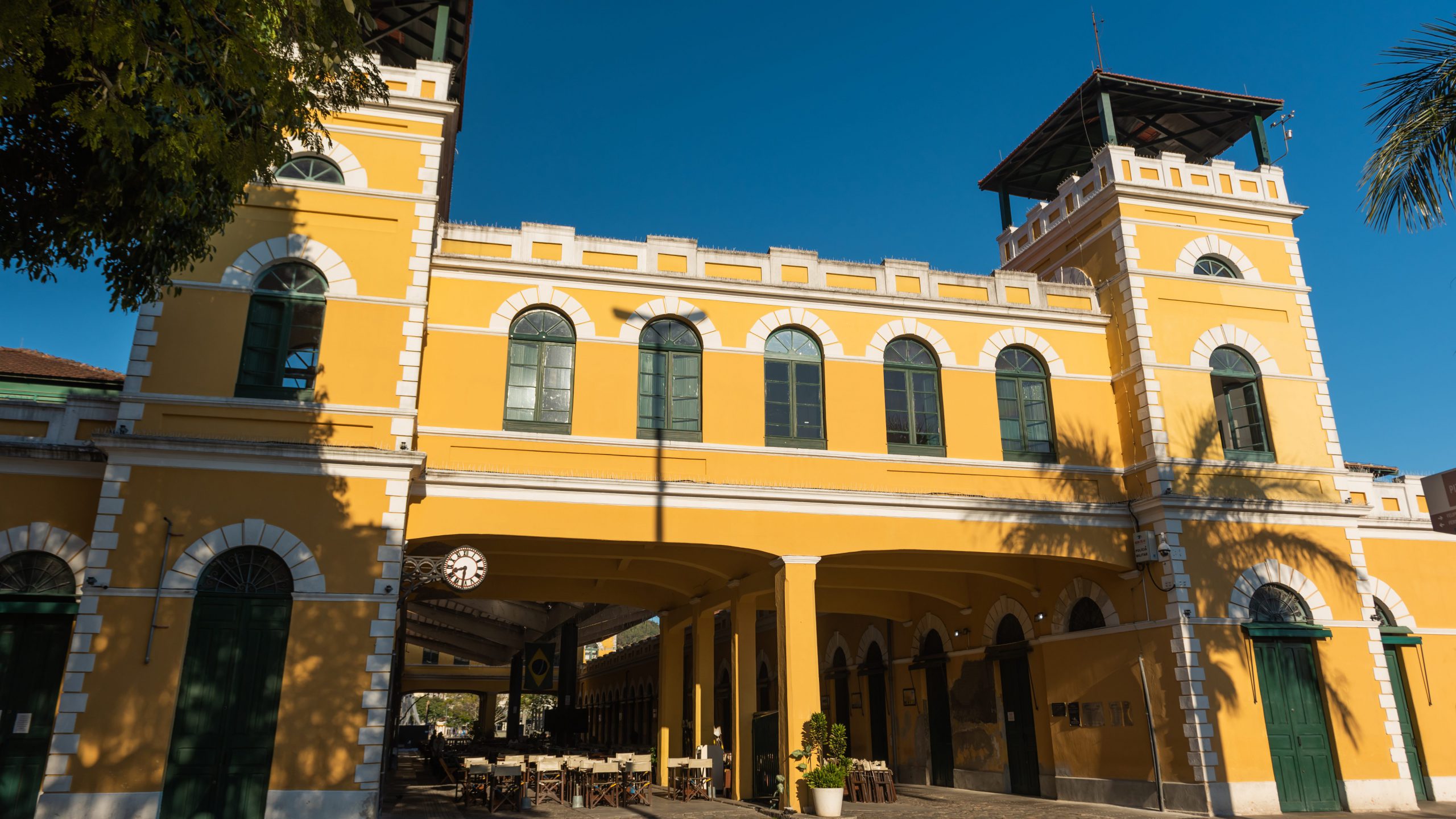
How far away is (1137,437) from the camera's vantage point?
17141 millimetres

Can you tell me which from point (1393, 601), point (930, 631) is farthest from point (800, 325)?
point (1393, 601)

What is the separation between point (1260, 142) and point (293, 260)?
18581 mm

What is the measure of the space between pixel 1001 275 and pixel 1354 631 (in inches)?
343

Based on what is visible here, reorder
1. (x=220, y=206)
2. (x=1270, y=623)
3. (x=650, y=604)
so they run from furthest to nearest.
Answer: (x=650, y=604), (x=1270, y=623), (x=220, y=206)

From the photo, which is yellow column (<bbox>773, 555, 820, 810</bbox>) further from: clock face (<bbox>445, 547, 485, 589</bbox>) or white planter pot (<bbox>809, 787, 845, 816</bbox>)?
clock face (<bbox>445, 547, 485, 589</bbox>)

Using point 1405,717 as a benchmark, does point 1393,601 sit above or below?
above

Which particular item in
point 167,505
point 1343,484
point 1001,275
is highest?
point 1001,275

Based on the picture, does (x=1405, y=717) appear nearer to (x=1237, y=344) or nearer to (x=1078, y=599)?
(x=1078, y=599)

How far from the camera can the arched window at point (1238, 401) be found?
17656mm

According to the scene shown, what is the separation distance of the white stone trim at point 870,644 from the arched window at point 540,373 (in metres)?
11.5

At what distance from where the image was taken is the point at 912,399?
16844 millimetres

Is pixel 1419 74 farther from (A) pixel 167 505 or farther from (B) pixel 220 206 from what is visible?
(A) pixel 167 505

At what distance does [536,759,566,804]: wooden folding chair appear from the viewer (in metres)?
15.9

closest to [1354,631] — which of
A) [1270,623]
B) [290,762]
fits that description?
[1270,623]
